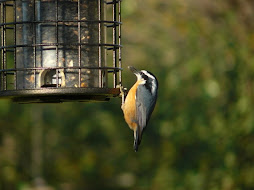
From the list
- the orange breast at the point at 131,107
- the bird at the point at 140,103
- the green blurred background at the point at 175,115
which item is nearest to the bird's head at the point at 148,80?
the bird at the point at 140,103

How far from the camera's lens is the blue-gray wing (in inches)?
270

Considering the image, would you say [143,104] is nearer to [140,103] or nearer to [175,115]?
[140,103]

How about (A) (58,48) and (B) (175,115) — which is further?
(B) (175,115)

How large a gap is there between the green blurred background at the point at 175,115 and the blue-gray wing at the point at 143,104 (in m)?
3.14

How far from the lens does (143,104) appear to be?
22.5 ft

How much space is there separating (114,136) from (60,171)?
1886mm

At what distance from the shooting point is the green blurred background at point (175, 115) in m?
10.1

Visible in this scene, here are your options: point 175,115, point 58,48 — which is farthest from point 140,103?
point 175,115

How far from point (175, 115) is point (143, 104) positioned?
4.59 m

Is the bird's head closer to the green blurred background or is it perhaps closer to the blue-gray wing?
the blue-gray wing

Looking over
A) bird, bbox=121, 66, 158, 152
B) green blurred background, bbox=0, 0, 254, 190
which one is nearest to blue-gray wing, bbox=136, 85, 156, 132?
bird, bbox=121, 66, 158, 152

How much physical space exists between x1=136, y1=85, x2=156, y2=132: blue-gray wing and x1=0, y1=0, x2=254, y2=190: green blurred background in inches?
124

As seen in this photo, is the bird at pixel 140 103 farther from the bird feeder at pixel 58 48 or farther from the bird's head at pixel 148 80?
the bird feeder at pixel 58 48

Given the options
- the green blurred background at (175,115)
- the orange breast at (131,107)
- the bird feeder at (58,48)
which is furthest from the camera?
the green blurred background at (175,115)
